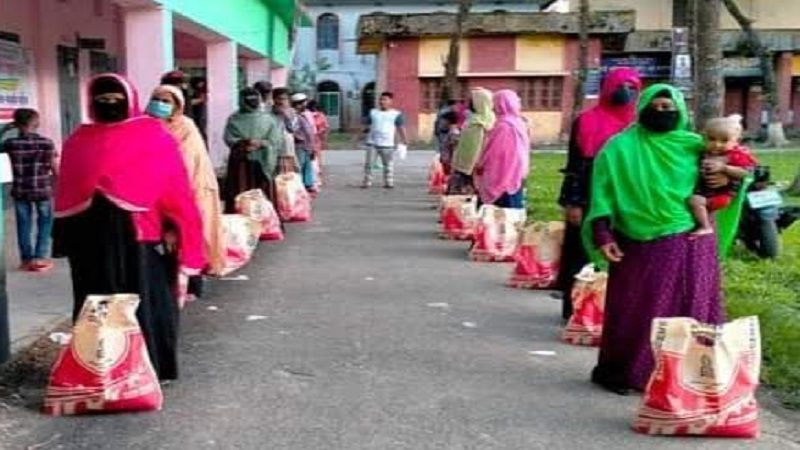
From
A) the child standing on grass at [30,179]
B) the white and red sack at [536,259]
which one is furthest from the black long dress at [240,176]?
the white and red sack at [536,259]

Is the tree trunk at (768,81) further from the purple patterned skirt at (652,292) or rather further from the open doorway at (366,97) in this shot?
the purple patterned skirt at (652,292)

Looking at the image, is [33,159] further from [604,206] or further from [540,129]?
[540,129]

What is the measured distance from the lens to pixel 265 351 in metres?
7.20

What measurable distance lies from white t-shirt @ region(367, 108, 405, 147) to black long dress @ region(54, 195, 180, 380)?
1361cm

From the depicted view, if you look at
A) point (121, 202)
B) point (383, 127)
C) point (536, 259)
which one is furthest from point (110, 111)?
point (383, 127)

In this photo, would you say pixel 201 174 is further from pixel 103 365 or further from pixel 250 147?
pixel 250 147

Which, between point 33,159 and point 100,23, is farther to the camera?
point 100,23

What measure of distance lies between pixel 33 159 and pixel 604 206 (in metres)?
5.91

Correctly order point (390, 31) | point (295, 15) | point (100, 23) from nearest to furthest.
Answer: point (100, 23), point (295, 15), point (390, 31)

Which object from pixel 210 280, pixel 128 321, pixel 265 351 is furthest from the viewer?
pixel 210 280

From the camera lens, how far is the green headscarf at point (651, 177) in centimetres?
589

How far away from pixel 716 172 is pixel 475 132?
271 inches

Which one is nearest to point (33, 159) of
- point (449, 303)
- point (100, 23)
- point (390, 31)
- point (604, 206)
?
point (449, 303)

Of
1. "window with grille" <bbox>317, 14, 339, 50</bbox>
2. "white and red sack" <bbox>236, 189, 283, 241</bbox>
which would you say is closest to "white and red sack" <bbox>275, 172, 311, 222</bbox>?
"white and red sack" <bbox>236, 189, 283, 241</bbox>
